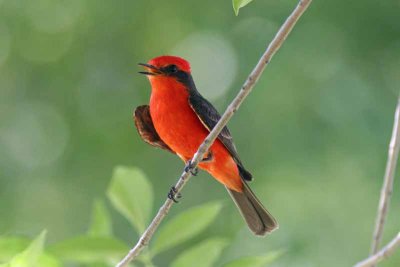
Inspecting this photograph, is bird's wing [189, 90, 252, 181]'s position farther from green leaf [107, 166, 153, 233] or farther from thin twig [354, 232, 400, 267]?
thin twig [354, 232, 400, 267]

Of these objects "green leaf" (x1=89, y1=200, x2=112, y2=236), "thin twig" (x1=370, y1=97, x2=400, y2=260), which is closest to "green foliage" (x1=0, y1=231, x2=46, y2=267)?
"green leaf" (x1=89, y1=200, x2=112, y2=236)

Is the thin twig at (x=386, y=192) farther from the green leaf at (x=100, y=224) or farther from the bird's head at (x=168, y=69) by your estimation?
the bird's head at (x=168, y=69)

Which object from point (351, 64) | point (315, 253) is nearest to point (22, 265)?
point (315, 253)

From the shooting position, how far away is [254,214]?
4.42 m

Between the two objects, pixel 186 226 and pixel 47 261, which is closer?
pixel 47 261

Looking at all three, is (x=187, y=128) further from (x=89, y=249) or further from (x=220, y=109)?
(x=220, y=109)

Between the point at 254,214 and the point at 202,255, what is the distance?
6.79ft

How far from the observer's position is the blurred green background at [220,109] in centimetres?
675

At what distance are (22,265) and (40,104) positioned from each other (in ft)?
21.7

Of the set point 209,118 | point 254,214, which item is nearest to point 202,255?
point 209,118

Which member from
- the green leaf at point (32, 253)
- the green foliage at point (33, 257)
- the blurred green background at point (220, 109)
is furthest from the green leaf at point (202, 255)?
the blurred green background at point (220, 109)

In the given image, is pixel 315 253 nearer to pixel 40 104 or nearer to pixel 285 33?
pixel 40 104

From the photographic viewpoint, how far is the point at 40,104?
8.43m

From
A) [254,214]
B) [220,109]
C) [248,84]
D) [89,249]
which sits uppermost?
[248,84]
